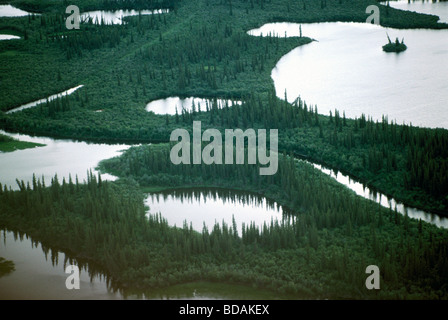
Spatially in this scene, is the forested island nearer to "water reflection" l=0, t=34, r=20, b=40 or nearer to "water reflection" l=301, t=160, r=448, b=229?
"water reflection" l=301, t=160, r=448, b=229

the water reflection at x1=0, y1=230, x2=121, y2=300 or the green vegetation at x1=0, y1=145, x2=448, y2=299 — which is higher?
the green vegetation at x1=0, y1=145, x2=448, y2=299

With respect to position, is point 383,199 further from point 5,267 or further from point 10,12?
point 10,12

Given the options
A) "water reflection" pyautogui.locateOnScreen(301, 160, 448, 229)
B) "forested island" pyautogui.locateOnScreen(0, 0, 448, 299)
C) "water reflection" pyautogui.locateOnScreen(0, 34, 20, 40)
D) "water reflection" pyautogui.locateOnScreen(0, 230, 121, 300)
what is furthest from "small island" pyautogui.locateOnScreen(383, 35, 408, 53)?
"water reflection" pyautogui.locateOnScreen(0, 230, 121, 300)

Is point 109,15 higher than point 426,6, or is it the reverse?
point 426,6

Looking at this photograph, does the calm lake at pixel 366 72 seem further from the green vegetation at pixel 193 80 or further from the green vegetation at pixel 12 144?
the green vegetation at pixel 12 144

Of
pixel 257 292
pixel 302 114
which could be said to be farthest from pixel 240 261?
pixel 302 114

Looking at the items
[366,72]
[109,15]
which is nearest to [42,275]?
[366,72]
